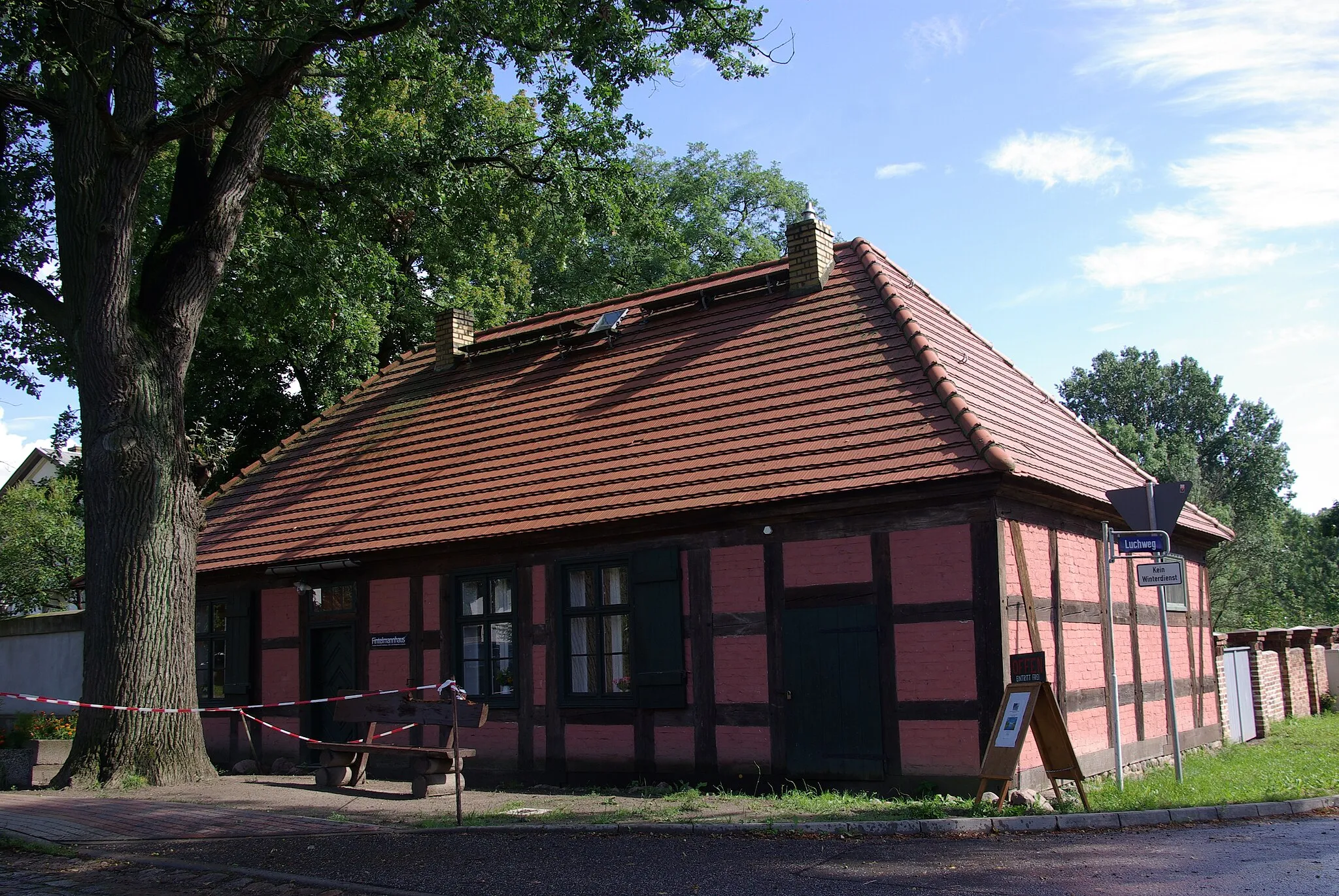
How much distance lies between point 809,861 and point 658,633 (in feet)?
15.2

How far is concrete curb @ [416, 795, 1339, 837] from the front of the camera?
Answer: 873 centimetres

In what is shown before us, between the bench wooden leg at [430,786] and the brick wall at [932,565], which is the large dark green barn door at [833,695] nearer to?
the brick wall at [932,565]

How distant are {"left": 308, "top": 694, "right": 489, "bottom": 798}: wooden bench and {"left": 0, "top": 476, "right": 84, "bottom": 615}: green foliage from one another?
64.3 ft

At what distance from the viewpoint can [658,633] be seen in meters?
12.2

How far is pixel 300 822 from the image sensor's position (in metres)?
9.95

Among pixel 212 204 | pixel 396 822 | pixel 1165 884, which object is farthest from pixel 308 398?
pixel 1165 884

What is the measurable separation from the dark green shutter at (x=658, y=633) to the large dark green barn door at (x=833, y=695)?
1258 mm

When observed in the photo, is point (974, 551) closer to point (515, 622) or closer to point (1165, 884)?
point (1165, 884)

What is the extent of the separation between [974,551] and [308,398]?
18972 millimetres

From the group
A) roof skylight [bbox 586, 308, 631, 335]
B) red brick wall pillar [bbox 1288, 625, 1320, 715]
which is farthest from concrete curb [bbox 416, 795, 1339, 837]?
red brick wall pillar [bbox 1288, 625, 1320, 715]

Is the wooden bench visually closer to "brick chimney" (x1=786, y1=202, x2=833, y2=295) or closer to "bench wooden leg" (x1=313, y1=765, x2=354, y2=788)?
"bench wooden leg" (x1=313, y1=765, x2=354, y2=788)

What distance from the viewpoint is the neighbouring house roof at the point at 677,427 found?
11648mm

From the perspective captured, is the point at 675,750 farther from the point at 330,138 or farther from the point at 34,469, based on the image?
the point at 34,469

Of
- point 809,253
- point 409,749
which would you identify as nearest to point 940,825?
point 409,749
